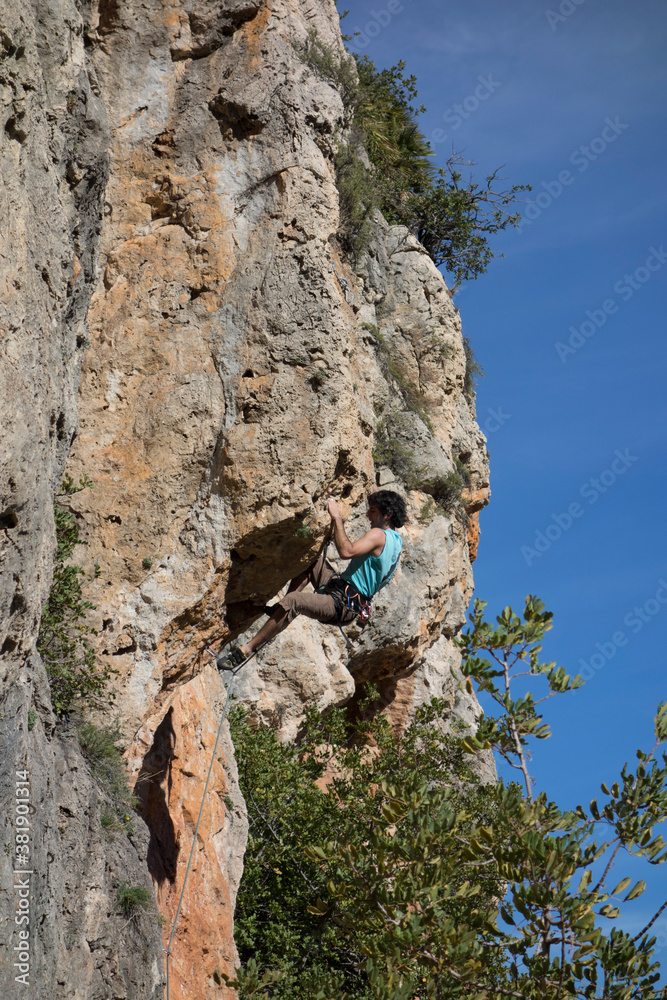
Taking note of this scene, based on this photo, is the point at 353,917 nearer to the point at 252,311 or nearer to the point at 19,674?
the point at 19,674

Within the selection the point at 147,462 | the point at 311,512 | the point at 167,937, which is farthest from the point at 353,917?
the point at 147,462

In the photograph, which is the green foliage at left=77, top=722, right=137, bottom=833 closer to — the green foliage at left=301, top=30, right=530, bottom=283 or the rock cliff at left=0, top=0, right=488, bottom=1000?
the rock cliff at left=0, top=0, right=488, bottom=1000

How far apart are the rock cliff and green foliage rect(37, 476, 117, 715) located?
0.50ft

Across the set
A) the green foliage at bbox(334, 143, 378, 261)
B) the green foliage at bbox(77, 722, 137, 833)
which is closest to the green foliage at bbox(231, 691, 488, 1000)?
the green foliage at bbox(77, 722, 137, 833)

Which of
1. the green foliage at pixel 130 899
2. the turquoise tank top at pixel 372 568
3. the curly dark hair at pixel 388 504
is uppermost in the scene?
the curly dark hair at pixel 388 504

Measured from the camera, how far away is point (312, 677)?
1309 cm

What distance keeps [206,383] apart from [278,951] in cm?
691

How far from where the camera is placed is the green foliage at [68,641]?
6.85 m

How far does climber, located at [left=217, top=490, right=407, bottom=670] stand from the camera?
826 cm

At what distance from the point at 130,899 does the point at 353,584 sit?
3366mm

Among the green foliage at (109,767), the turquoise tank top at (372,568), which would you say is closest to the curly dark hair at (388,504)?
the turquoise tank top at (372,568)

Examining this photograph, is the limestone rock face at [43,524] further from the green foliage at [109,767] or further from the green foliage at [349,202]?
the green foliage at [349,202]

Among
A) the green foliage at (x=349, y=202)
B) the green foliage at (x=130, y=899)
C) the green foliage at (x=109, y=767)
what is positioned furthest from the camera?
the green foliage at (x=349, y=202)

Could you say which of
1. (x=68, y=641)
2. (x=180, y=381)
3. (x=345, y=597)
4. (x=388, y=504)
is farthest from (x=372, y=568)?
(x=68, y=641)
